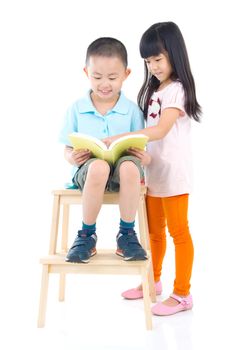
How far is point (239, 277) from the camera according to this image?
291cm

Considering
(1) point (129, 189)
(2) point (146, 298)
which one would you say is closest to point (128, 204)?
(1) point (129, 189)

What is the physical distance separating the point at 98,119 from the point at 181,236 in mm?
568

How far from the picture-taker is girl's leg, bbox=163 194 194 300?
2.45 metres

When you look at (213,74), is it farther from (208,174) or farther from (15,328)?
(15,328)

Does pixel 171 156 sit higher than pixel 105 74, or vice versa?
pixel 105 74

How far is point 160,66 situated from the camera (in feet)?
7.93

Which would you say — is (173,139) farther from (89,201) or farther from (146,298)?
(146,298)

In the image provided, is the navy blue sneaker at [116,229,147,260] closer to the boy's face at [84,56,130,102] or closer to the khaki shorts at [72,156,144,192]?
the khaki shorts at [72,156,144,192]

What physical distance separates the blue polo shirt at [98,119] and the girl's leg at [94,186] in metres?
0.27

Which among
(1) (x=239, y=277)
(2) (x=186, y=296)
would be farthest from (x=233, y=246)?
(2) (x=186, y=296)

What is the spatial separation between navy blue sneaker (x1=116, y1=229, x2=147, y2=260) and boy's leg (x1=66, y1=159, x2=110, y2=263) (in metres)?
0.10

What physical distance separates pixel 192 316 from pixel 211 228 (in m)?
1.13

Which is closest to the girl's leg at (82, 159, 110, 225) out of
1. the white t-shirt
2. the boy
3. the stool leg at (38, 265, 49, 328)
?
the boy

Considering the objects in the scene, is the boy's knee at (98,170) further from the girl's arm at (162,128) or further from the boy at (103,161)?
the girl's arm at (162,128)
